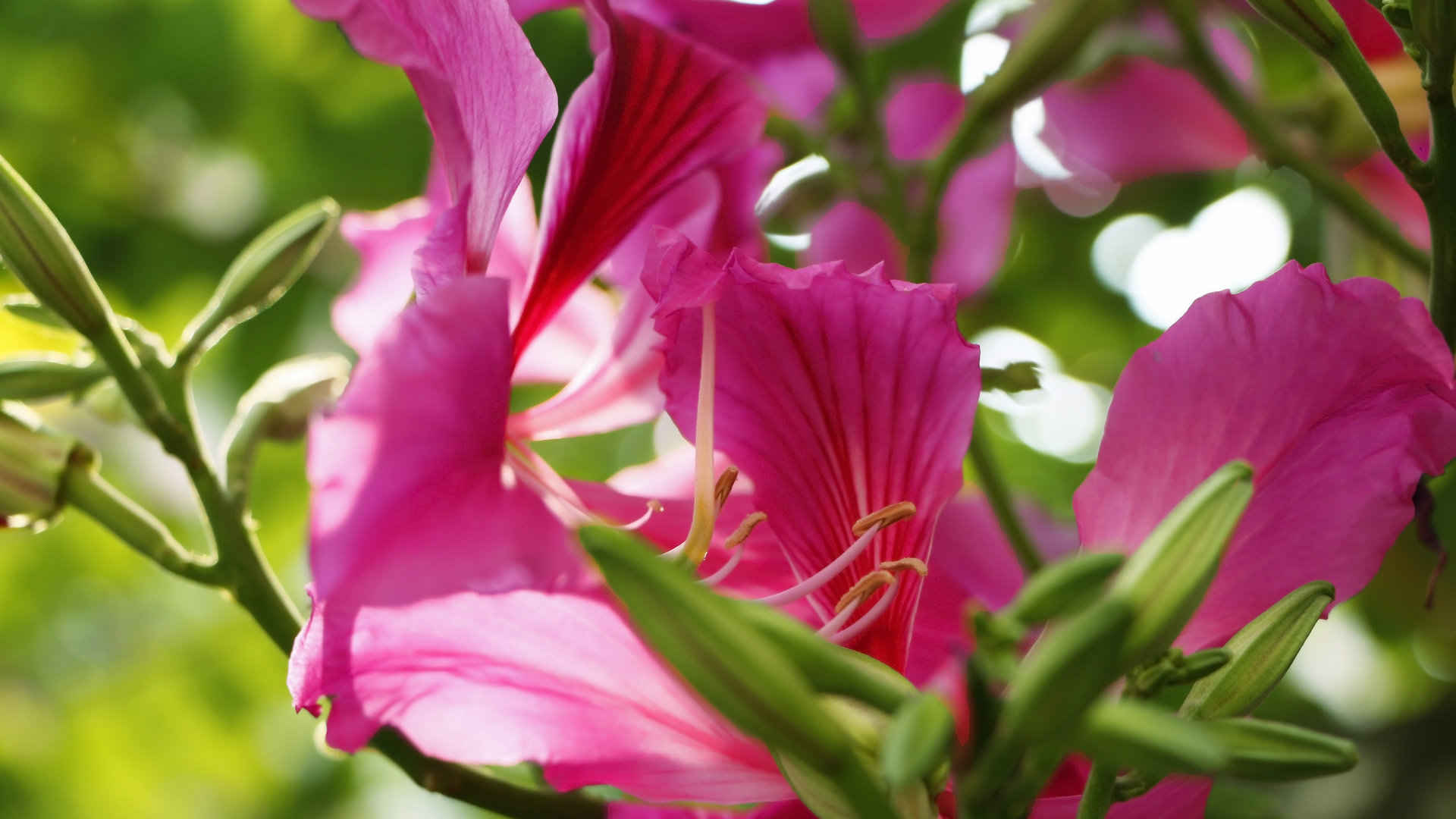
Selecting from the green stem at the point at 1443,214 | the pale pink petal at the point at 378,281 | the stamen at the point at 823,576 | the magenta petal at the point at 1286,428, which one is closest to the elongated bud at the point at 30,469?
the pale pink petal at the point at 378,281

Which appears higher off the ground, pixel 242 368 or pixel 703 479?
pixel 703 479

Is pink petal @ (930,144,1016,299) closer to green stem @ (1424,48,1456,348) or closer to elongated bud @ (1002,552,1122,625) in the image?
green stem @ (1424,48,1456,348)

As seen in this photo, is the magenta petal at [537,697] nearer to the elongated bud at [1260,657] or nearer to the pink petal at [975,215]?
the elongated bud at [1260,657]

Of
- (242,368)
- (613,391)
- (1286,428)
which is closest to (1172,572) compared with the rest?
(1286,428)

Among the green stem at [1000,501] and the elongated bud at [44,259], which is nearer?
the elongated bud at [44,259]

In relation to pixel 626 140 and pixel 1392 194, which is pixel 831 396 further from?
pixel 1392 194

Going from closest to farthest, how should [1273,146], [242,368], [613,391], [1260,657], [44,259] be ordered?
[1260,657]
[44,259]
[613,391]
[1273,146]
[242,368]

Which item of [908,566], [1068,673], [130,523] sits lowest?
[130,523]

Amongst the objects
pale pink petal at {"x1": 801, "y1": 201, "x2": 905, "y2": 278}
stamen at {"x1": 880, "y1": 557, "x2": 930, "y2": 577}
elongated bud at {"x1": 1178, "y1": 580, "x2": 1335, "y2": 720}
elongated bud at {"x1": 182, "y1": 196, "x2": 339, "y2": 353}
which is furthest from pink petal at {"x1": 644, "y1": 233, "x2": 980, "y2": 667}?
pale pink petal at {"x1": 801, "y1": 201, "x2": 905, "y2": 278}
